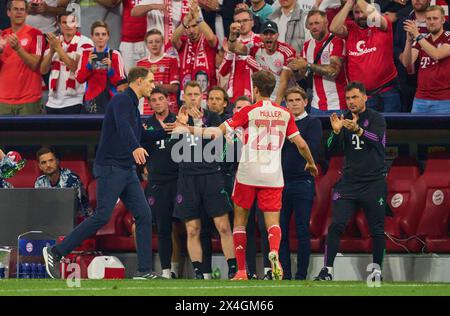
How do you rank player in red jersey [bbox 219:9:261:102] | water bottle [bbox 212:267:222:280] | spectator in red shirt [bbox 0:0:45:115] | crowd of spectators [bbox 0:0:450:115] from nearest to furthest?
water bottle [bbox 212:267:222:280] → crowd of spectators [bbox 0:0:450:115] → player in red jersey [bbox 219:9:261:102] → spectator in red shirt [bbox 0:0:45:115]

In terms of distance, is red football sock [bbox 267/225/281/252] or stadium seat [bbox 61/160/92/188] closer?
red football sock [bbox 267/225/281/252]

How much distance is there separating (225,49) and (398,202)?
9.54 ft

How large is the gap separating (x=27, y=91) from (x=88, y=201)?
82.7 inches

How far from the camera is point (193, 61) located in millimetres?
14609

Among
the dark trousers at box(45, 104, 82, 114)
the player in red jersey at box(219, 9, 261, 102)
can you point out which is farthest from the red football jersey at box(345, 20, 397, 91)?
the dark trousers at box(45, 104, 82, 114)

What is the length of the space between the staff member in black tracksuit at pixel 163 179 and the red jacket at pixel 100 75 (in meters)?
1.43

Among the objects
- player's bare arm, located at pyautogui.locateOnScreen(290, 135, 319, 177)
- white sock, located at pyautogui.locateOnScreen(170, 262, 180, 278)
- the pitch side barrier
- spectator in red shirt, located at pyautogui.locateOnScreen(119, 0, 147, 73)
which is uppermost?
spectator in red shirt, located at pyautogui.locateOnScreen(119, 0, 147, 73)

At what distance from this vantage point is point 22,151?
1549 centimetres

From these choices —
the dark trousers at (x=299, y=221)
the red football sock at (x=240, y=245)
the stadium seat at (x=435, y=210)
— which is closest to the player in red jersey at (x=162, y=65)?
the dark trousers at (x=299, y=221)

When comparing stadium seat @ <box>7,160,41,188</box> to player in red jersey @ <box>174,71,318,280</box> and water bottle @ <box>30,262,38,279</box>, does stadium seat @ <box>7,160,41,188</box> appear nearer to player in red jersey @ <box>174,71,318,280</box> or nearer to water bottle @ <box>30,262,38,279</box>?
water bottle @ <box>30,262,38,279</box>

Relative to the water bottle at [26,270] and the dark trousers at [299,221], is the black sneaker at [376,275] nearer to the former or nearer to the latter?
the dark trousers at [299,221]

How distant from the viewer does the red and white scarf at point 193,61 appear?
14.5 meters

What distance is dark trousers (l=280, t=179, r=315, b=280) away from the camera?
493 inches

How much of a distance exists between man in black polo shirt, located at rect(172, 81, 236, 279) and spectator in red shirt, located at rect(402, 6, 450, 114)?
2.68 meters
